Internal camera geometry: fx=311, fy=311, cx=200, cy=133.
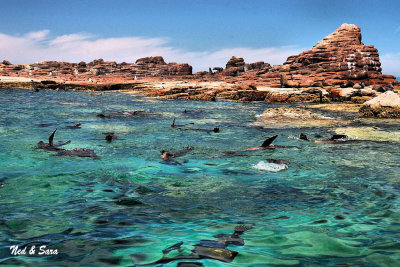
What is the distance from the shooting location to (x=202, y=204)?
4461 millimetres

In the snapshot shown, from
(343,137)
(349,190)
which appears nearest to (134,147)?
(349,190)

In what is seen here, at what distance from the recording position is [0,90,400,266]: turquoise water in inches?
114

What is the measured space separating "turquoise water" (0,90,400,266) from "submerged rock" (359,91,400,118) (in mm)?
10097

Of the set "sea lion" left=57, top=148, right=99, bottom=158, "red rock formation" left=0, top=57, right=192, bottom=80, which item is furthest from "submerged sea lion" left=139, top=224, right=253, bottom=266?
"red rock formation" left=0, top=57, right=192, bottom=80

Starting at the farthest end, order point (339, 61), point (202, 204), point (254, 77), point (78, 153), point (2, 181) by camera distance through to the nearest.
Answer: point (254, 77)
point (339, 61)
point (78, 153)
point (2, 181)
point (202, 204)

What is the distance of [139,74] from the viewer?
274 ft

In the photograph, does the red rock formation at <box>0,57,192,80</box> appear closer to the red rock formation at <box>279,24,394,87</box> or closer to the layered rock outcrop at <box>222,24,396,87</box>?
the layered rock outcrop at <box>222,24,396,87</box>

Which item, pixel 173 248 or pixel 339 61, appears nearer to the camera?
pixel 173 248

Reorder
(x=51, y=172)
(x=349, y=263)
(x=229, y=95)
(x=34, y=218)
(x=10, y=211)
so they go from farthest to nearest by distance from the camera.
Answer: (x=229, y=95)
(x=51, y=172)
(x=10, y=211)
(x=34, y=218)
(x=349, y=263)

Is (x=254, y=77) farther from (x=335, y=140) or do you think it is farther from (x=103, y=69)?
(x=335, y=140)

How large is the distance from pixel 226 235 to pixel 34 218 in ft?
7.58

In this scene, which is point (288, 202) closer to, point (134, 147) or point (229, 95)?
point (134, 147)

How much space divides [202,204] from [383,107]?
17.2m

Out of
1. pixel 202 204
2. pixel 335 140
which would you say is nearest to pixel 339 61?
pixel 335 140
